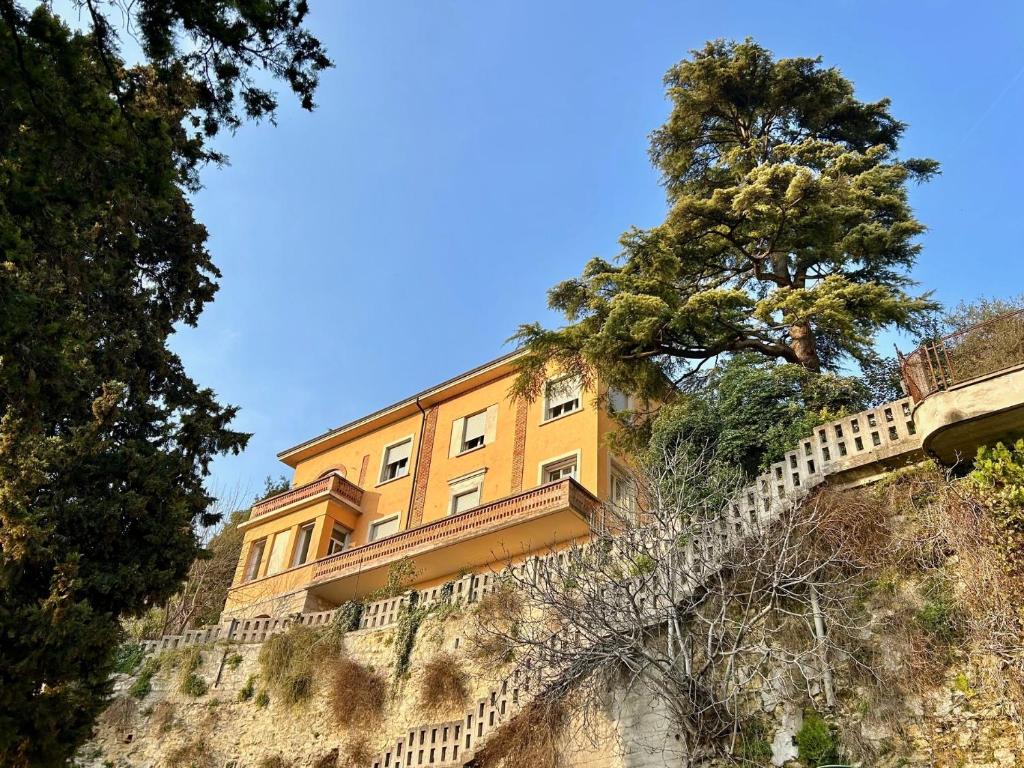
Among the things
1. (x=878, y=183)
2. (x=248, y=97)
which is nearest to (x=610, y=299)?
(x=878, y=183)

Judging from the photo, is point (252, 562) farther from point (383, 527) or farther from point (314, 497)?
point (383, 527)

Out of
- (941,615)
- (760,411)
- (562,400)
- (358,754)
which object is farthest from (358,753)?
(562,400)

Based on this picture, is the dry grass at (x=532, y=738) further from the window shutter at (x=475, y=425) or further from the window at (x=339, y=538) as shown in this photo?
the window at (x=339, y=538)

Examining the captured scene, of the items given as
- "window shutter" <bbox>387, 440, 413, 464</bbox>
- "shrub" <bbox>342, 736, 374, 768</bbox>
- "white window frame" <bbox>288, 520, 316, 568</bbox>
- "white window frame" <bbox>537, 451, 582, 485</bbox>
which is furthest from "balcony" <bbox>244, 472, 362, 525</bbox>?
"shrub" <bbox>342, 736, 374, 768</bbox>

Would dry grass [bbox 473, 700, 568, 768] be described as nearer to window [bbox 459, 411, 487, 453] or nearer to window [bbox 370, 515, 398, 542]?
window [bbox 459, 411, 487, 453]

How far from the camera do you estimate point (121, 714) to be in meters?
18.0

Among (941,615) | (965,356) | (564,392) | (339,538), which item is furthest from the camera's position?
(339,538)

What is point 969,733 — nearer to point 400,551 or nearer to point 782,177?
point 782,177

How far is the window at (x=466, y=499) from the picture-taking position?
23.8m

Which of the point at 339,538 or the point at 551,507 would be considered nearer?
the point at 551,507

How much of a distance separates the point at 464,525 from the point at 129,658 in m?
8.54

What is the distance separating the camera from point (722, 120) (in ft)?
66.4

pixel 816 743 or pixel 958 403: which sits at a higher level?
pixel 958 403

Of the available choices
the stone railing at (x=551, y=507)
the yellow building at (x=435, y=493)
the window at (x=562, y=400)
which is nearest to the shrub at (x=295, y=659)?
the stone railing at (x=551, y=507)
